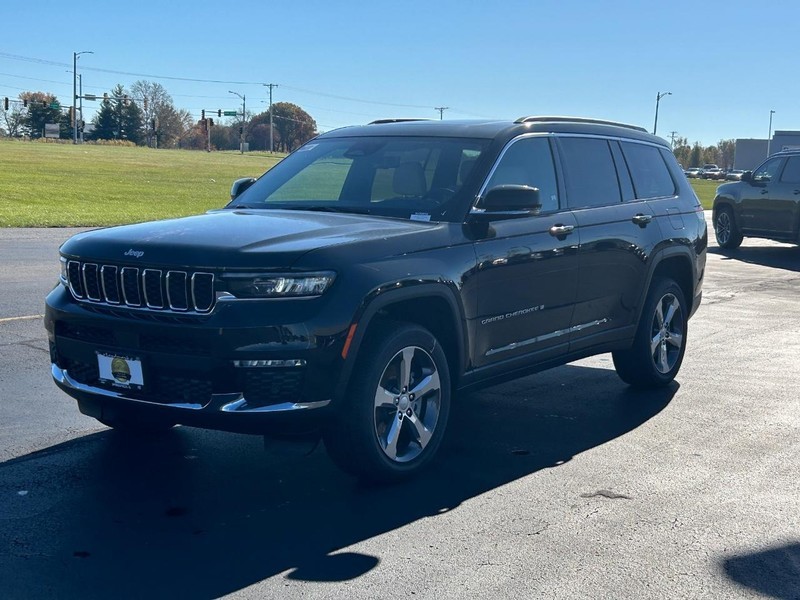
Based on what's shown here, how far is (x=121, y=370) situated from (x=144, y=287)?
425 mm

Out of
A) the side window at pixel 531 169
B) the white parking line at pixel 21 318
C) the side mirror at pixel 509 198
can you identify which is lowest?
the white parking line at pixel 21 318

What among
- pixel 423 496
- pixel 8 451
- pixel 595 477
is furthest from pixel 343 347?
pixel 8 451

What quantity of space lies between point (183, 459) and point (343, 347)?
1.45 m

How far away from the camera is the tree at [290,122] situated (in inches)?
6166

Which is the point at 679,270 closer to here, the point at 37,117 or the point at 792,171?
the point at 792,171

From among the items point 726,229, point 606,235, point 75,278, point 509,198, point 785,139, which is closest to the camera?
point 75,278

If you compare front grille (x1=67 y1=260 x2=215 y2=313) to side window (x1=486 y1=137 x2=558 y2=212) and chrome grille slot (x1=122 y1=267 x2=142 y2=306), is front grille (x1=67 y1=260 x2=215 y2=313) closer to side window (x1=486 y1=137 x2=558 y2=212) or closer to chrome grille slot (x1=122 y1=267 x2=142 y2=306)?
chrome grille slot (x1=122 y1=267 x2=142 y2=306)

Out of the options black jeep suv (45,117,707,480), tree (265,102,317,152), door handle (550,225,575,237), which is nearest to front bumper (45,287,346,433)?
black jeep suv (45,117,707,480)

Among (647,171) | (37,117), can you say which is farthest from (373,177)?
(37,117)

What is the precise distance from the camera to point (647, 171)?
7.83 meters

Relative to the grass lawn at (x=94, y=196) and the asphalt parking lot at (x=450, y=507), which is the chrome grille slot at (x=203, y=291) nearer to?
the asphalt parking lot at (x=450, y=507)

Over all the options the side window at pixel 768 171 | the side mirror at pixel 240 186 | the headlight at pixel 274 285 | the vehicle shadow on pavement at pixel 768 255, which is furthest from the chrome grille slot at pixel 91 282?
the side window at pixel 768 171

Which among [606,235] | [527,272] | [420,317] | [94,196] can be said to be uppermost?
[606,235]

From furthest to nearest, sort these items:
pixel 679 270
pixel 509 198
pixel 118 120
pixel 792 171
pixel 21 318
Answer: pixel 118 120
pixel 792 171
pixel 21 318
pixel 679 270
pixel 509 198
